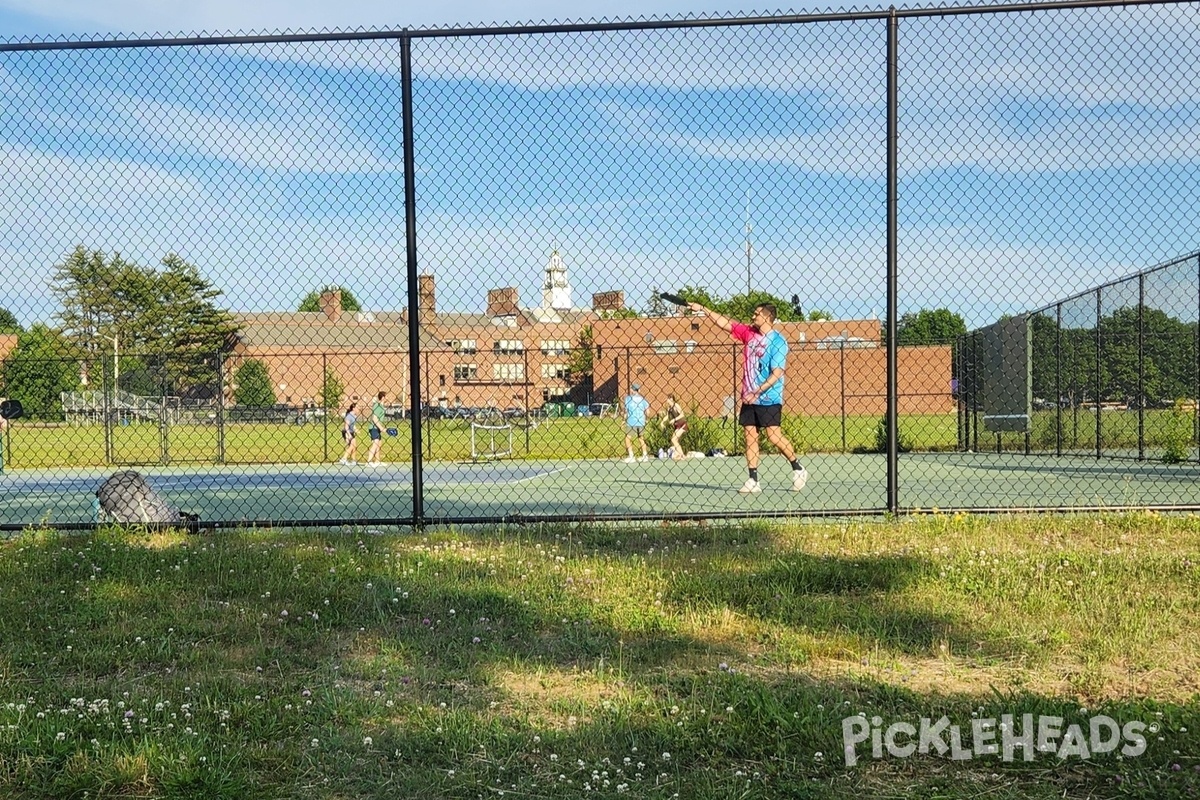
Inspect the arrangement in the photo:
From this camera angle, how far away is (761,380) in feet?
32.8

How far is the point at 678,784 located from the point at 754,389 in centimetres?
723

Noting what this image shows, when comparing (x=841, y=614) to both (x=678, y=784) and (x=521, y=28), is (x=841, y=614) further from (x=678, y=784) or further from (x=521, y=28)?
(x=521, y=28)

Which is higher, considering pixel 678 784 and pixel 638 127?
pixel 638 127

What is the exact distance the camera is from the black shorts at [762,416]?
32.2 feet

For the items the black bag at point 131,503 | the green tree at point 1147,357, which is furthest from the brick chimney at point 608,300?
the green tree at point 1147,357

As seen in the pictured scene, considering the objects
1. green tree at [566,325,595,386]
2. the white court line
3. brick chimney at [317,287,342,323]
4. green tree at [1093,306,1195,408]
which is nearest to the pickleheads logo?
brick chimney at [317,287,342,323]

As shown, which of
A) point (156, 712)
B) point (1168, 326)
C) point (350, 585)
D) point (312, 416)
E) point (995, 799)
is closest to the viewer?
point (995, 799)

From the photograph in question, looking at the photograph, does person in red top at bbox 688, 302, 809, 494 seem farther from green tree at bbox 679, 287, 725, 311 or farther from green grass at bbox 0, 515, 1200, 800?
green grass at bbox 0, 515, 1200, 800

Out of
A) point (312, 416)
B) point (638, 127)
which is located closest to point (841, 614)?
point (638, 127)

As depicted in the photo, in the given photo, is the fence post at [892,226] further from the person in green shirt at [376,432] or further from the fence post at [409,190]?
the person in green shirt at [376,432]

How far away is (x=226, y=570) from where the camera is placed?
5535 millimetres

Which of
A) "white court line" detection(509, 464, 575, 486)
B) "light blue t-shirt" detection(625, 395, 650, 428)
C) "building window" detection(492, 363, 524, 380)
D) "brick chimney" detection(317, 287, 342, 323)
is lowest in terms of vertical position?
"white court line" detection(509, 464, 575, 486)

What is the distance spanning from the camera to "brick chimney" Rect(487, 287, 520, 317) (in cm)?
787

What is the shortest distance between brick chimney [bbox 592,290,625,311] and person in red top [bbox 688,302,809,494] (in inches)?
42.8
